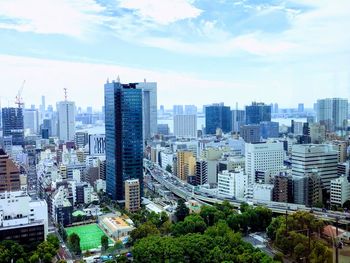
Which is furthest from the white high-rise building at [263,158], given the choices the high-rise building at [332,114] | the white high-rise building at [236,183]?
the high-rise building at [332,114]

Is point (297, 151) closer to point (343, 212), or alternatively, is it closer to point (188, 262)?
point (343, 212)

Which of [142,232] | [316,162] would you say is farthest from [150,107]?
[142,232]

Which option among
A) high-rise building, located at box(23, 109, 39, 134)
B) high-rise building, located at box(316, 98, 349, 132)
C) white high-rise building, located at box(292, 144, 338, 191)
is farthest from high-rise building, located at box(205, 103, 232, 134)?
white high-rise building, located at box(292, 144, 338, 191)

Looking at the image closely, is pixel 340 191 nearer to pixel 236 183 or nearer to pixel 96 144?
pixel 236 183

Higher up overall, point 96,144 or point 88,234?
point 96,144

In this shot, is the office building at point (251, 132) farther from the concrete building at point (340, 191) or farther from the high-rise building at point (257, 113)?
the concrete building at point (340, 191)

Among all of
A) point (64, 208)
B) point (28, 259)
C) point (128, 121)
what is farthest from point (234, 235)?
point (128, 121)
